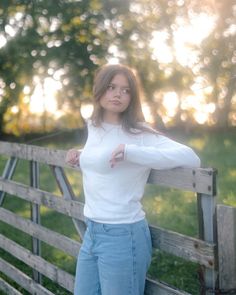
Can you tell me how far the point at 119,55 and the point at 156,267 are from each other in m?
13.0

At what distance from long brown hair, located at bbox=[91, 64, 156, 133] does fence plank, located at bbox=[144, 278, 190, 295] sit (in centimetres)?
85

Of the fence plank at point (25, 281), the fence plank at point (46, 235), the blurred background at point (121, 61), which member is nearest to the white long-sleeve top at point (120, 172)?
the fence plank at point (46, 235)

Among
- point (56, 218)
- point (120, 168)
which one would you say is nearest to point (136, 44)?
point (56, 218)

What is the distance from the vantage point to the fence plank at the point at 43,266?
3673 mm

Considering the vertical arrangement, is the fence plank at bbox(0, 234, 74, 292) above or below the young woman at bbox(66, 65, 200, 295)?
below

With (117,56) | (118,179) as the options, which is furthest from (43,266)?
(117,56)

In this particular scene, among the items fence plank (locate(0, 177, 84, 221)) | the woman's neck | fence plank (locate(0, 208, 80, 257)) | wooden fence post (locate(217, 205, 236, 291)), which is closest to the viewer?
wooden fence post (locate(217, 205, 236, 291))

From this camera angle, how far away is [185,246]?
2.64 metres

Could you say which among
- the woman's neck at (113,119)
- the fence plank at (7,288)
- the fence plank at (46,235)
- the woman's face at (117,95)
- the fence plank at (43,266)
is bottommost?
the fence plank at (7,288)

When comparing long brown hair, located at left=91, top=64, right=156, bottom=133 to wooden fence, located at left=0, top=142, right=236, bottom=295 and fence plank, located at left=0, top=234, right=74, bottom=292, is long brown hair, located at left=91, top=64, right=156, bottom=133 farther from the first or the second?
fence plank, located at left=0, top=234, right=74, bottom=292

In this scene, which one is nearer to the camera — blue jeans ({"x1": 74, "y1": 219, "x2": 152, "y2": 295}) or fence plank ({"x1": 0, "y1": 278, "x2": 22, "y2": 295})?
blue jeans ({"x1": 74, "y1": 219, "x2": 152, "y2": 295})

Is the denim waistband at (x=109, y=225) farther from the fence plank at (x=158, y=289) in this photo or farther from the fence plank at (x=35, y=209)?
the fence plank at (x=35, y=209)

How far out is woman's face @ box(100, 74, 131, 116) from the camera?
279 centimetres

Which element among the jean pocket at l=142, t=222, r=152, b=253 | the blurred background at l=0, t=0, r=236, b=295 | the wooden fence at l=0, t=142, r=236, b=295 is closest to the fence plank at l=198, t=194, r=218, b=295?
the wooden fence at l=0, t=142, r=236, b=295
